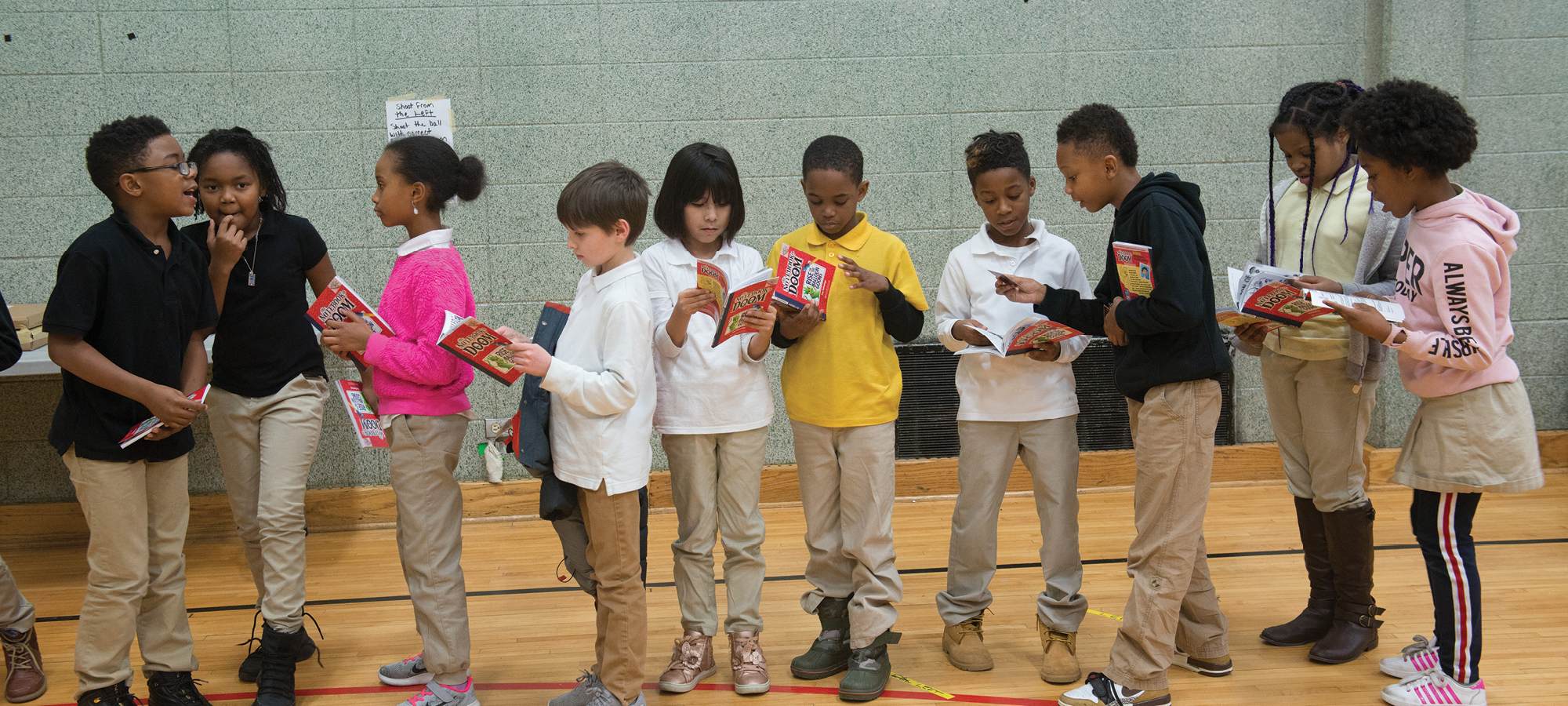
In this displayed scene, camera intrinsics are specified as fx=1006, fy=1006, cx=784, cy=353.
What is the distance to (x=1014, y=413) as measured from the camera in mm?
2549

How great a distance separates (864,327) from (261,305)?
160 centimetres

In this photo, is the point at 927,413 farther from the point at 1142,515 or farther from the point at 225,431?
the point at 225,431

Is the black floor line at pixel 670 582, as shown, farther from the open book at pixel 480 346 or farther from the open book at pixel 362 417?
the open book at pixel 480 346

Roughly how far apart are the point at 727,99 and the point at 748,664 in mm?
2426

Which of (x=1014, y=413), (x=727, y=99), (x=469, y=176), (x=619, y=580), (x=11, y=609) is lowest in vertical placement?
(x=11, y=609)

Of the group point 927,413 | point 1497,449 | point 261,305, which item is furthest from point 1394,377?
point 261,305

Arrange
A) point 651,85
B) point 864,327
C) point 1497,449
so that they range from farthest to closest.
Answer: point 651,85 → point 864,327 → point 1497,449

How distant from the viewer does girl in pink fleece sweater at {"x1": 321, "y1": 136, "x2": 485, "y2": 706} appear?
2307 mm

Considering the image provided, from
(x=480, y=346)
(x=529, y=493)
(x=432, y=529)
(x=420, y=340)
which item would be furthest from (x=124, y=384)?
(x=529, y=493)

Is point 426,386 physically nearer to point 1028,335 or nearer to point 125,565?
point 125,565

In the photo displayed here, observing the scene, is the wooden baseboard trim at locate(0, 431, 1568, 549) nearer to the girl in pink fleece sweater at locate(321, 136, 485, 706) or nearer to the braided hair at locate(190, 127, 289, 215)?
the girl in pink fleece sweater at locate(321, 136, 485, 706)

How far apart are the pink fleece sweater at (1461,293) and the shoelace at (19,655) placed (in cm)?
349

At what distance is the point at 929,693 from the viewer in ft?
8.28

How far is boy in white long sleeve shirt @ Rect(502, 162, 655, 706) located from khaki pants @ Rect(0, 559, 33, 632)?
5.24 feet
